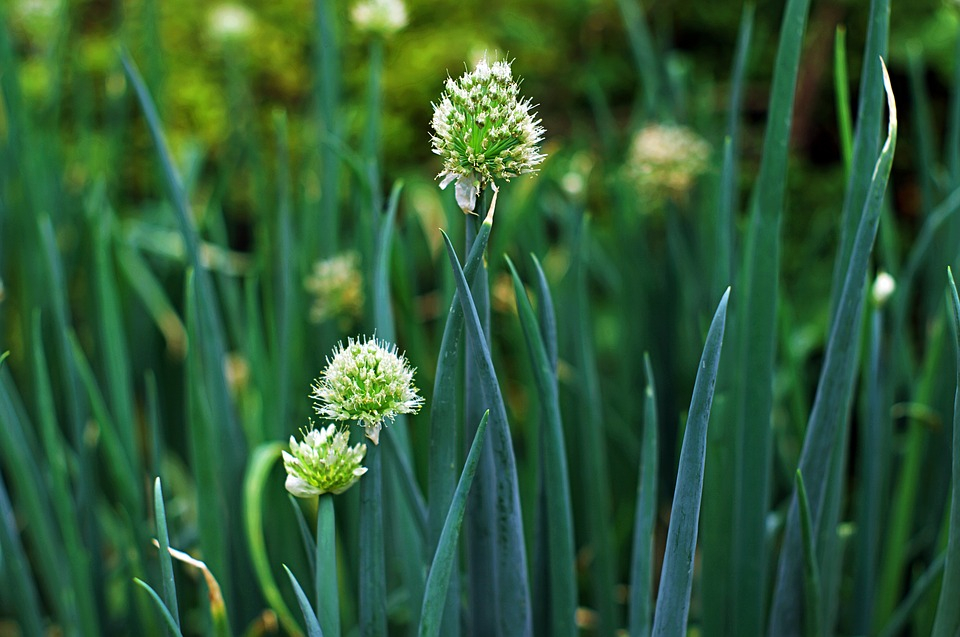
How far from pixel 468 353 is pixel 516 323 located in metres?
0.52

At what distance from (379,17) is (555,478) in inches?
25.7

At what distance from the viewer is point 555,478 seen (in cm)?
71

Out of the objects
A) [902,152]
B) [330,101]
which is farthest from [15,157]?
[902,152]

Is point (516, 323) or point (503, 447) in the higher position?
point (516, 323)

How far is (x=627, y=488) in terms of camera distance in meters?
1.32

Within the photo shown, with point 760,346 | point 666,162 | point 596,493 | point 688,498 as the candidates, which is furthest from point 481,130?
point 666,162

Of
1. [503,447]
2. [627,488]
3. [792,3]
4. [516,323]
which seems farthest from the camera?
[627,488]

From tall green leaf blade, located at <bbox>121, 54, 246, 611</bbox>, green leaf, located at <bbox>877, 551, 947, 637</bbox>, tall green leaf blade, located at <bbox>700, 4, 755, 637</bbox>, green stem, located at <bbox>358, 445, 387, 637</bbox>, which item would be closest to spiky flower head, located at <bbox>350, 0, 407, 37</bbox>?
tall green leaf blade, located at <bbox>121, 54, 246, 611</bbox>

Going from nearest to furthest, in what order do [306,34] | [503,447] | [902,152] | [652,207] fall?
1. [503,447]
2. [652,207]
3. [902,152]
4. [306,34]

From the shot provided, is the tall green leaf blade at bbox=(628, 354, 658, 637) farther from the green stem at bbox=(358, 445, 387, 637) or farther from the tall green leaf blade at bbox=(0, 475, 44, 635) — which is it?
the tall green leaf blade at bbox=(0, 475, 44, 635)

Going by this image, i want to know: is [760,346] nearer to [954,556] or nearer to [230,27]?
[954,556]

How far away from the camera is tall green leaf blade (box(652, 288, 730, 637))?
1.89ft

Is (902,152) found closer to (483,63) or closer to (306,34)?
(306,34)

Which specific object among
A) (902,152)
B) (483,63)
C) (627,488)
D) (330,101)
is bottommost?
(627,488)
